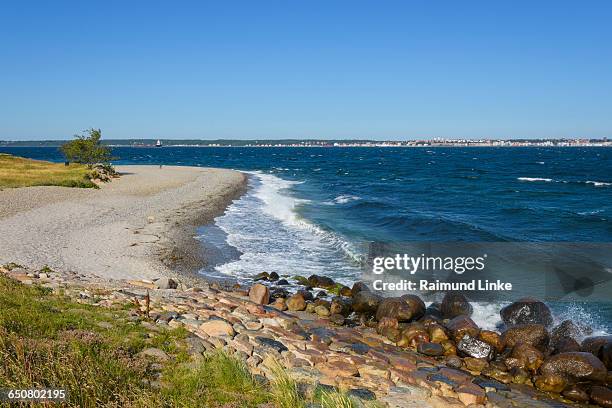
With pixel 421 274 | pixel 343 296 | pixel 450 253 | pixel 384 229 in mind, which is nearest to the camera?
pixel 343 296

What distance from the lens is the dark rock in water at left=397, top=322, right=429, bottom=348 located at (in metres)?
12.4

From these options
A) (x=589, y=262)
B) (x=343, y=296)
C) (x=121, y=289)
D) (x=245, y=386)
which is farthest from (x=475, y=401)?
(x=589, y=262)

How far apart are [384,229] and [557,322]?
15077mm

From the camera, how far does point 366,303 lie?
14539 mm

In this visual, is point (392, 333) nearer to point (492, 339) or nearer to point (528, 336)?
point (492, 339)

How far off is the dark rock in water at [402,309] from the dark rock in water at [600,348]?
404cm

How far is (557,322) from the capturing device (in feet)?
47.0

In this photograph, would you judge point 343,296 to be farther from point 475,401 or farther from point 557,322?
point 475,401

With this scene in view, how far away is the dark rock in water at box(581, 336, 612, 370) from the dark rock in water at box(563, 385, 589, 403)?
5.40ft

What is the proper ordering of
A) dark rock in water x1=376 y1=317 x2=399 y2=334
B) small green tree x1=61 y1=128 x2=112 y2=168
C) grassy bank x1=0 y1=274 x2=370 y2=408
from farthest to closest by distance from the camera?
small green tree x1=61 y1=128 x2=112 y2=168
dark rock in water x1=376 y1=317 x2=399 y2=334
grassy bank x1=0 y1=274 x2=370 y2=408

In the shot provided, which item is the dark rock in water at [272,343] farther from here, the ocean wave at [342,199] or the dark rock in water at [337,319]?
the ocean wave at [342,199]

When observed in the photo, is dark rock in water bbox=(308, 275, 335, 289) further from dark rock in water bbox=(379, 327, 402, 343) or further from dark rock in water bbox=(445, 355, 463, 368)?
dark rock in water bbox=(445, 355, 463, 368)

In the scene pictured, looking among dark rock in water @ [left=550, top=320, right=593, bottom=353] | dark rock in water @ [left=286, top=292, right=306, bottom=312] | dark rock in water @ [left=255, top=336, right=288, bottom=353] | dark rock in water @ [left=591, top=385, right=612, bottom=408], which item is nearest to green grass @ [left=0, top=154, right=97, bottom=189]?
dark rock in water @ [left=286, top=292, right=306, bottom=312]

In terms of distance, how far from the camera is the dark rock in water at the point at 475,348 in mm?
11711
